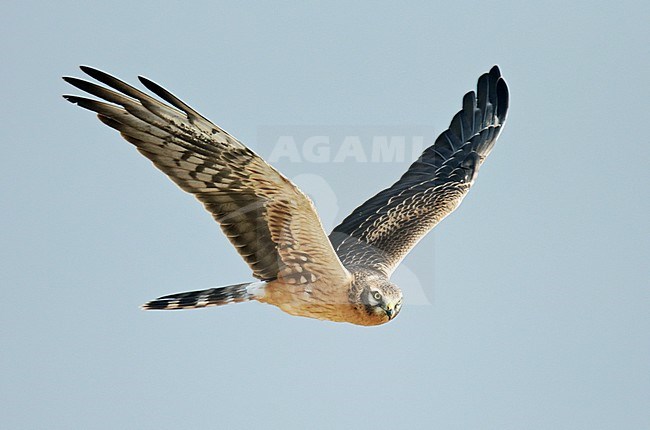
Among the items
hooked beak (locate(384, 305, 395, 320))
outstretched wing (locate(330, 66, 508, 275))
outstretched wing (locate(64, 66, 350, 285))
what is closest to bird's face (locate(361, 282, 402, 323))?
hooked beak (locate(384, 305, 395, 320))

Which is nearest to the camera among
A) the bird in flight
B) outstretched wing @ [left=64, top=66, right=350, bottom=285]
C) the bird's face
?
outstretched wing @ [left=64, top=66, right=350, bottom=285]

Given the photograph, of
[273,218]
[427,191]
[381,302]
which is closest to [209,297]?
[273,218]

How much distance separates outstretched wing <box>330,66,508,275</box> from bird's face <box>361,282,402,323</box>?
3.45ft

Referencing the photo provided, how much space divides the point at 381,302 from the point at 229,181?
1943 mm

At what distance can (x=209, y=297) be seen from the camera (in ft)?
34.6

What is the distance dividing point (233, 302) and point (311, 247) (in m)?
1.02

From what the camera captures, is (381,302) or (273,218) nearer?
(273,218)

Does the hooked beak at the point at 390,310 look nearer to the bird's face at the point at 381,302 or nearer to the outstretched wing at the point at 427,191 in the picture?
the bird's face at the point at 381,302

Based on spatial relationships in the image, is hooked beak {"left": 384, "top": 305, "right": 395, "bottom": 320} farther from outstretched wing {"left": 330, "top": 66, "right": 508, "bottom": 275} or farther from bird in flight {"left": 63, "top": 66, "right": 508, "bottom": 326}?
outstretched wing {"left": 330, "top": 66, "right": 508, "bottom": 275}

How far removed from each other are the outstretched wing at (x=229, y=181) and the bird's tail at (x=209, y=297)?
0.19 m

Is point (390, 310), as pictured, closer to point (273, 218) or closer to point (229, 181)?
point (273, 218)

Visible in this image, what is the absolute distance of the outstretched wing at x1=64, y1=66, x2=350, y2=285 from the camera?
29.1ft

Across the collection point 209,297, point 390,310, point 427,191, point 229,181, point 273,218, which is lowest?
point 390,310

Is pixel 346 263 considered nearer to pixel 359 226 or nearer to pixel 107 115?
pixel 359 226
